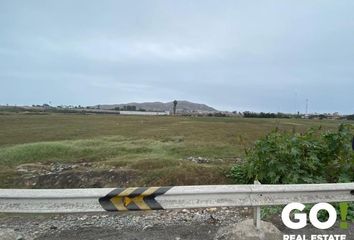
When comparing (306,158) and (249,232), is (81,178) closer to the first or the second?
(306,158)

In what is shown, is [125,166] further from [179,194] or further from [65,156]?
[179,194]

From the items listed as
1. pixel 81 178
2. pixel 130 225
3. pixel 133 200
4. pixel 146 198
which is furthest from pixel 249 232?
pixel 81 178

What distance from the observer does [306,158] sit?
7.15 m

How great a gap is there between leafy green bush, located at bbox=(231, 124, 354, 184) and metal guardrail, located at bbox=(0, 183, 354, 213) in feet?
7.74

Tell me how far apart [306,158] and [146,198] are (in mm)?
4354

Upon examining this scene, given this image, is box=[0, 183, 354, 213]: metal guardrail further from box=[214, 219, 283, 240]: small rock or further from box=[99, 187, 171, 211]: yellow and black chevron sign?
box=[214, 219, 283, 240]: small rock

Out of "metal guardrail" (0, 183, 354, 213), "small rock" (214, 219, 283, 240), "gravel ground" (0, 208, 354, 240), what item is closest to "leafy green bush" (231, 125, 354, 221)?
"gravel ground" (0, 208, 354, 240)

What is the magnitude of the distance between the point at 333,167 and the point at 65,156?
40.4ft

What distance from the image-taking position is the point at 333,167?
712 centimetres

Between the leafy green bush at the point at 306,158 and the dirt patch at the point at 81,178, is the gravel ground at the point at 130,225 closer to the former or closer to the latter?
the leafy green bush at the point at 306,158

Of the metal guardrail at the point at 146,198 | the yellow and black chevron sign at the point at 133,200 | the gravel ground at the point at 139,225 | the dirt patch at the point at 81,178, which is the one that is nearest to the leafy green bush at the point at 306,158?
the gravel ground at the point at 139,225

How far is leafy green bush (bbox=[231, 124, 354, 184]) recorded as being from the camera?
6.89m

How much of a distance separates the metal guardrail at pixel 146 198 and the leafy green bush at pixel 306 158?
2.36 metres

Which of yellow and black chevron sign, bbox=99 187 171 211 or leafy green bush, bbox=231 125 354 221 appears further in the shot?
leafy green bush, bbox=231 125 354 221
